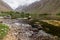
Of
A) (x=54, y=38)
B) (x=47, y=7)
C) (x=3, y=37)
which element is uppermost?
(x=3, y=37)

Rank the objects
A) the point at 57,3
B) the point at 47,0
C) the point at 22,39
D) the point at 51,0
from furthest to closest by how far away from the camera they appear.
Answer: the point at 47,0 → the point at 51,0 → the point at 57,3 → the point at 22,39

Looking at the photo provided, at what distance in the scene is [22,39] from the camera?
3044 cm

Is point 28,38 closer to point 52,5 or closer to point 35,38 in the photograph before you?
point 35,38

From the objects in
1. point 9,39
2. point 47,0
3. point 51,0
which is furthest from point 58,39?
point 47,0

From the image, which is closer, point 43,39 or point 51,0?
point 43,39

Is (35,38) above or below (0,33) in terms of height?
below

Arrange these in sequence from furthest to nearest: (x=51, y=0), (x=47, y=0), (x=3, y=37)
→ (x=47, y=0) < (x=51, y=0) < (x=3, y=37)

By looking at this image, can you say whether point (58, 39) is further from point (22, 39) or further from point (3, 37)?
point (3, 37)

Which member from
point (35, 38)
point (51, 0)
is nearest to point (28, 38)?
point (35, 38)

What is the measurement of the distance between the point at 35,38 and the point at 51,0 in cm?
13586

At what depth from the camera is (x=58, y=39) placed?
31000mm

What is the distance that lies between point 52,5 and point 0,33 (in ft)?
429

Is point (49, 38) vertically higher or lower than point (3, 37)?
lower

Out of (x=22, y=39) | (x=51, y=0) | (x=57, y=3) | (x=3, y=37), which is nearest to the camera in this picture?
(x=3, y=37)
